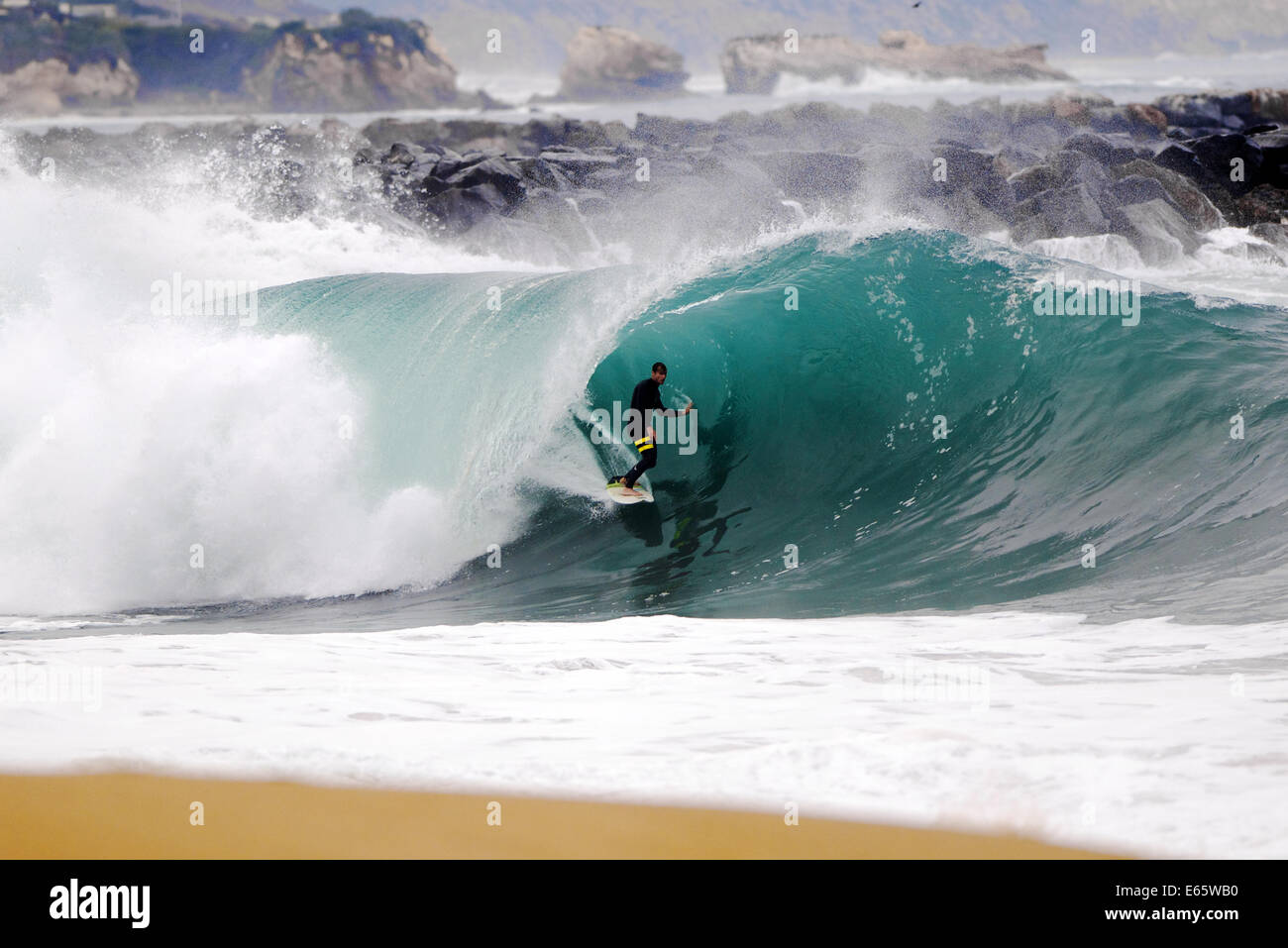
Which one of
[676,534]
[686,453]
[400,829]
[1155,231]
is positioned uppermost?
[1155,231]

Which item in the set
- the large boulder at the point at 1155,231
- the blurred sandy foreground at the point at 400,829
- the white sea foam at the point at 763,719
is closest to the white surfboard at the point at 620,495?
the white sea foam at the point at 763,719

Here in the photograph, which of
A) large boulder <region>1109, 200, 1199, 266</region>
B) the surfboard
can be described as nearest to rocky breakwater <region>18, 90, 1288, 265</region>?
large boulder <region>1109, 200, 1199, 266</region>

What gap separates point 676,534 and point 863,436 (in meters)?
1.87

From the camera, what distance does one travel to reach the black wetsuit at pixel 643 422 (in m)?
7.72

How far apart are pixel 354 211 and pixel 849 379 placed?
28017mm

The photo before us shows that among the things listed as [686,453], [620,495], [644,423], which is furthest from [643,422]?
[686,453]

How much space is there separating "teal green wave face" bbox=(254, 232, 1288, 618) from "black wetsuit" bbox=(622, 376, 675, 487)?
0.92 ft

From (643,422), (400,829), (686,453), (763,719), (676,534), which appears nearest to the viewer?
(400,829)

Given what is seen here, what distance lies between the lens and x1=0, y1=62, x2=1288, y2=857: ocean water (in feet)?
11.5

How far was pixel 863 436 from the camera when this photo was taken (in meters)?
8.59

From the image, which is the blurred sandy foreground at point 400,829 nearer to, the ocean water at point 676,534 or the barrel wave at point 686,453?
the ocean water at point 676,534

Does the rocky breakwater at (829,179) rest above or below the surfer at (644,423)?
above

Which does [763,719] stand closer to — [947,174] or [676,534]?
[676,534]

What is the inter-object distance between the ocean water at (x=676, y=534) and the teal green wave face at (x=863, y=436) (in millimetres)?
35
